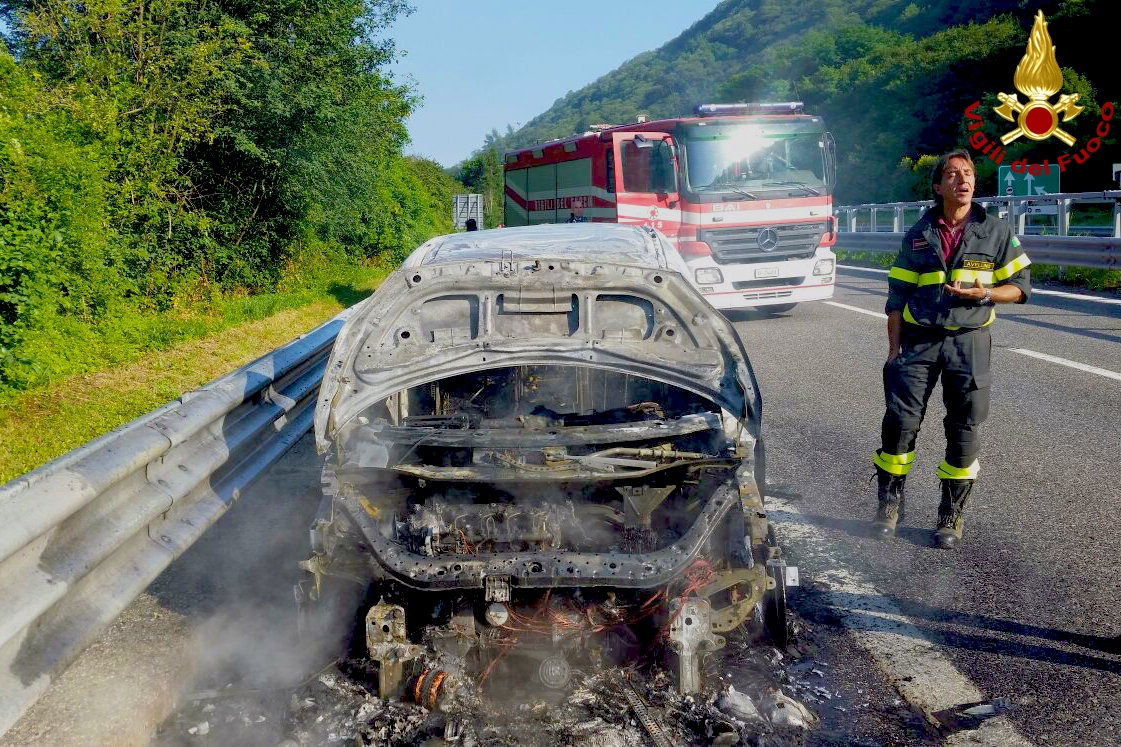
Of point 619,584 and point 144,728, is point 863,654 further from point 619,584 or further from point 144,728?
point 144,728

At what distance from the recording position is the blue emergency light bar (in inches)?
607

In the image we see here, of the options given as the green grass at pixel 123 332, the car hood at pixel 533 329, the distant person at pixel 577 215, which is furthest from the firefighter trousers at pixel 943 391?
the distant person at pixel 577 215

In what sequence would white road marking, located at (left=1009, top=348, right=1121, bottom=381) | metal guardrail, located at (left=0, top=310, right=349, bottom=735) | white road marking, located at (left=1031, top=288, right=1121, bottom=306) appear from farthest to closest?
white road marking, located at (left=1031, top=288, right=1121, bottom=306)
white road marking, located at (left=1009, top=348, right=1121, bottom=381)
metal guardrail, located at (left=0, top=310, right=349, bottom=735)

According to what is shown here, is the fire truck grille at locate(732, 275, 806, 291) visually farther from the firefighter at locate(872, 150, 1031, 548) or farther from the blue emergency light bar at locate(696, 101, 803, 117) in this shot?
the firefighter at locate(872, 150, 1031, 548)

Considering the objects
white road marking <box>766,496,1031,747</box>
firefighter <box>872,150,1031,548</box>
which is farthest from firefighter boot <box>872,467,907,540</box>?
white road marking <box>766,496,1031,747</box>

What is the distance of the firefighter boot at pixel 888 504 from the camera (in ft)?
17.7

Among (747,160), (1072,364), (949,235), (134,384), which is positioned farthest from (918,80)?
(949,235)

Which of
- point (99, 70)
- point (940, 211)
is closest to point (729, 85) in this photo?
point (99, 70)

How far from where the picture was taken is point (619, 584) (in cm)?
364

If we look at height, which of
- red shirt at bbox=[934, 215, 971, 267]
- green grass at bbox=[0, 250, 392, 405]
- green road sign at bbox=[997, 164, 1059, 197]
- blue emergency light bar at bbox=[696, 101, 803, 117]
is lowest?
green grass at bbox=[0, 250, 392, 405]

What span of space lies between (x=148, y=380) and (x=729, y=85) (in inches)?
4102

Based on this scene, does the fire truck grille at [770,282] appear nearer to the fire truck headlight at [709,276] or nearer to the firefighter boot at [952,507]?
the fire truck headlight at [709,276]

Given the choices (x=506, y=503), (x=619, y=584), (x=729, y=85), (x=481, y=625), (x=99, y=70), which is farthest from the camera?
(x=729, y=85)

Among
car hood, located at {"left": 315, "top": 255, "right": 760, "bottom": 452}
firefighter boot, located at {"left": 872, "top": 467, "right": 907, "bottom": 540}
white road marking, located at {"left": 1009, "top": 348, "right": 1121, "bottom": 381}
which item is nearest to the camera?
car hood, located at {"left": 315, "top": 255, "right": 760, "bottom": 452}
